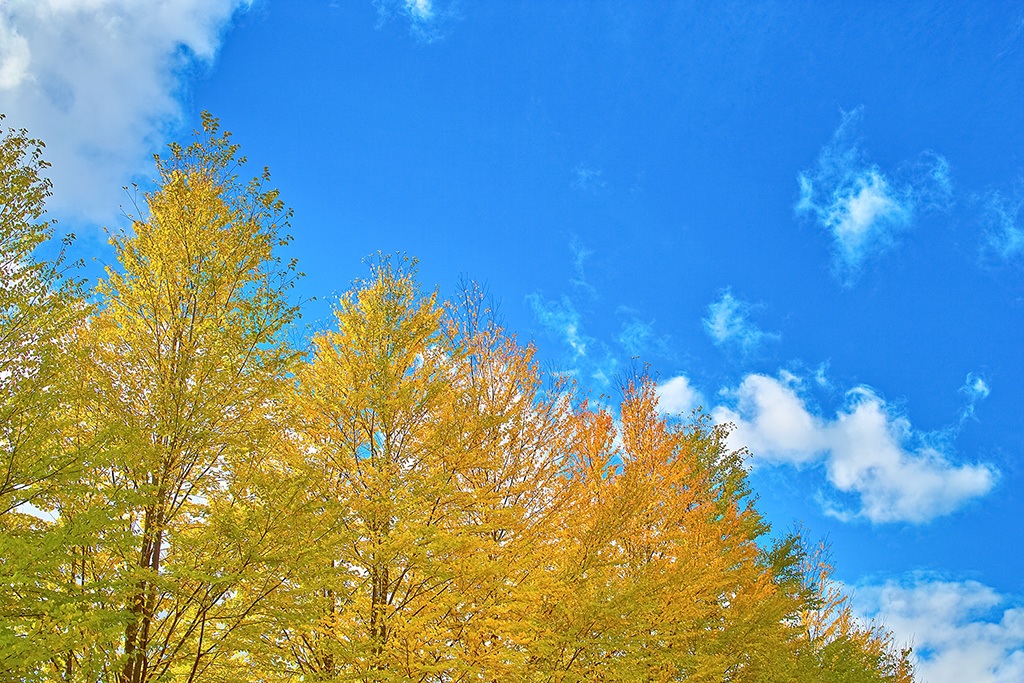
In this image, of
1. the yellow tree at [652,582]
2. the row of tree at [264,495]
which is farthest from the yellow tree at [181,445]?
the yellow tree at [652,582]

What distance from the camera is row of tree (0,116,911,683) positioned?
20.7 ft

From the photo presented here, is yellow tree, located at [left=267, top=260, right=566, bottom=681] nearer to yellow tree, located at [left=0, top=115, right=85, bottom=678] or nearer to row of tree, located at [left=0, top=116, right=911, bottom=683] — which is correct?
row of tree, located at [left=0, top=116, right=911, bottom=683]

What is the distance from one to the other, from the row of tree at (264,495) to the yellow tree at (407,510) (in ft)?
0.13

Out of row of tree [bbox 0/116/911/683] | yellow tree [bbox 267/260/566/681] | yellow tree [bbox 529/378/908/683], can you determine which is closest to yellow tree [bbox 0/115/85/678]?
row of tree [bbox 0/116/911/683]

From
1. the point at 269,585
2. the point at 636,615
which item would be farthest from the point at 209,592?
the point at 636,615

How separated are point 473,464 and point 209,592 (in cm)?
346

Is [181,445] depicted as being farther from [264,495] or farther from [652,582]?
[652,582]

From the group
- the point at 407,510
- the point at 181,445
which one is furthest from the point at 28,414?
the point at 407,510

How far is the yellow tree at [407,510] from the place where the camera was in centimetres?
759

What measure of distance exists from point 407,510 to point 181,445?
262 cm

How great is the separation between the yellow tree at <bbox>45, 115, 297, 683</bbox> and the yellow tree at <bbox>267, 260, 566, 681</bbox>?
2.33 feet

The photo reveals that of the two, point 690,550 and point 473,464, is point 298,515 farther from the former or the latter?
point 690,550

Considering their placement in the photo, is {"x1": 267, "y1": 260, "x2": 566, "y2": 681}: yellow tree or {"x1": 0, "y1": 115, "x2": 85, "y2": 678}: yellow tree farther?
{"x1": 267, "y1": 260, "x2": 566, "y2": 681}: yellow tree

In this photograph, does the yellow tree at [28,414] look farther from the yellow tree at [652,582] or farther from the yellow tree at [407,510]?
the yellow tree at [652,582]
